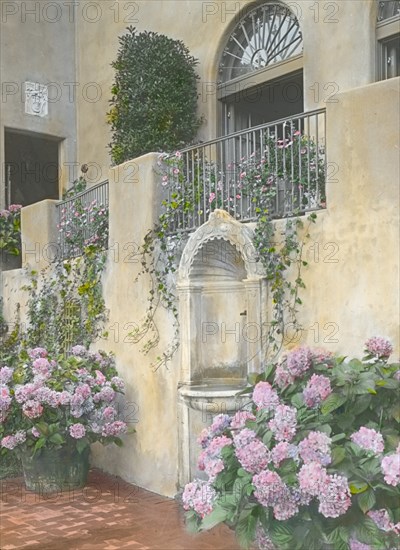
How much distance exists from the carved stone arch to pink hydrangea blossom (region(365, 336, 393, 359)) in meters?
1.64

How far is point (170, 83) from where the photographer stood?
10.2 m

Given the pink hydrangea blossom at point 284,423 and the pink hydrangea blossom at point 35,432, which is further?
the pink hydrangea blossom at point 35,432

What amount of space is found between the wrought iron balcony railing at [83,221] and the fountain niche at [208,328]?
7.43 ft

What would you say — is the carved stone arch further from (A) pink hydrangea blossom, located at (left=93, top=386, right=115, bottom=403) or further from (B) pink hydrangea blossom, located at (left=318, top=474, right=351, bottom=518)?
(B) pink hydrangea blossom, located at (left=318, top=474, right=351, bottom=518)

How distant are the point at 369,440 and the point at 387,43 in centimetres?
579

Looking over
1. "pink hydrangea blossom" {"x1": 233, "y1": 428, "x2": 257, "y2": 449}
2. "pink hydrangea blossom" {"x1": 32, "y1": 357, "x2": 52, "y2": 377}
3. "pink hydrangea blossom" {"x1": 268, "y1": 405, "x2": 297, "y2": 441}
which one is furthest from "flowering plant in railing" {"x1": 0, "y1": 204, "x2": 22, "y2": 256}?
"pink hydrangea blossom" {"x1": 268, "y1": 405, "x2": 297, "y2": 441}

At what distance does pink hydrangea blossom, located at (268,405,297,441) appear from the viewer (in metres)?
4.45

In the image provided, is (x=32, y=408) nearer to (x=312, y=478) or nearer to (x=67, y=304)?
(x=67, y=304)

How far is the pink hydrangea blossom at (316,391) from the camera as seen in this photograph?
461 cm

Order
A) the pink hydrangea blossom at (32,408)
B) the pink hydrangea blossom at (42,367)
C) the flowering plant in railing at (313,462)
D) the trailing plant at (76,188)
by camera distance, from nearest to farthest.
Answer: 1. the flowering plant in railing at (313,462)
2. the pink hydrangea blossom at (32,408)
3. the pink hydrangea blossom at (42,367)
4. the trailing plant at (76,188)

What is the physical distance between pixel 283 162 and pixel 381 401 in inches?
102

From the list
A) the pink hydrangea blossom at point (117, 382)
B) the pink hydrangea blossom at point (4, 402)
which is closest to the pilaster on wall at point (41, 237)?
the pink hydrangea blossom at point (117, 382)

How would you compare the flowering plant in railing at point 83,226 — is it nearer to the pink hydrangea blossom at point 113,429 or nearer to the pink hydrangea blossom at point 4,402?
the pink hydrangea blossom at point 4,402

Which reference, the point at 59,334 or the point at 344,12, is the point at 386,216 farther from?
the point at 59,334
